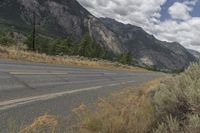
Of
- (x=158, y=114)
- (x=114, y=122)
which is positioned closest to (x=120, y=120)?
(x=114, y=122)

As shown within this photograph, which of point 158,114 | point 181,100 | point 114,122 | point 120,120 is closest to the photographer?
point 114,122

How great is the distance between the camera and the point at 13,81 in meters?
15.4

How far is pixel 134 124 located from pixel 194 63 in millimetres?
2606

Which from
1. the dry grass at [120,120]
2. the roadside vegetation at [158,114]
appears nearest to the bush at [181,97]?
the roadside vegetation at [158,114]

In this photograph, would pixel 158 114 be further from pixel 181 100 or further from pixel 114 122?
pixel 114 122

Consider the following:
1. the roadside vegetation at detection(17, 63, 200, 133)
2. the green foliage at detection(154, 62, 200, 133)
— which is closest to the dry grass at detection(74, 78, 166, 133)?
the roadside vegetation at detection(17, 63, 200, 133)

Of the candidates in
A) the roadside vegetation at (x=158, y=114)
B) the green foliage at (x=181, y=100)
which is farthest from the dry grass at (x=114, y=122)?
the green foliage at (x=181, y=100)

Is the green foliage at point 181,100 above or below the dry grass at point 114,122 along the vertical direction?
above

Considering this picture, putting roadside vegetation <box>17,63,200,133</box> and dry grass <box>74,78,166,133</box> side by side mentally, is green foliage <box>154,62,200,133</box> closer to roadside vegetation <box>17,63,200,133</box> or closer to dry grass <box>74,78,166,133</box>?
roadside vegetation <box>17,63,200,133</box>

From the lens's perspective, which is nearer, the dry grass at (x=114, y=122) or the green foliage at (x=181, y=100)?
the green foliage at (x=181, y=100)

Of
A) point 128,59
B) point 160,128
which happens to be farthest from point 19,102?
point 128,59

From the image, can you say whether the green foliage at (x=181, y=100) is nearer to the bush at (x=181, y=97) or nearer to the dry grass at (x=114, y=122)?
the bush at (x=181, y=97)

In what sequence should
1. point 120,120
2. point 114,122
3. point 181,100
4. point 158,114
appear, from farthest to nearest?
point 158,114 < point 181,100 < point 120,120 < point 114,122

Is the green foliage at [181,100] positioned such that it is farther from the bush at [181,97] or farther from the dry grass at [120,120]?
the dry grass at [120,120]
